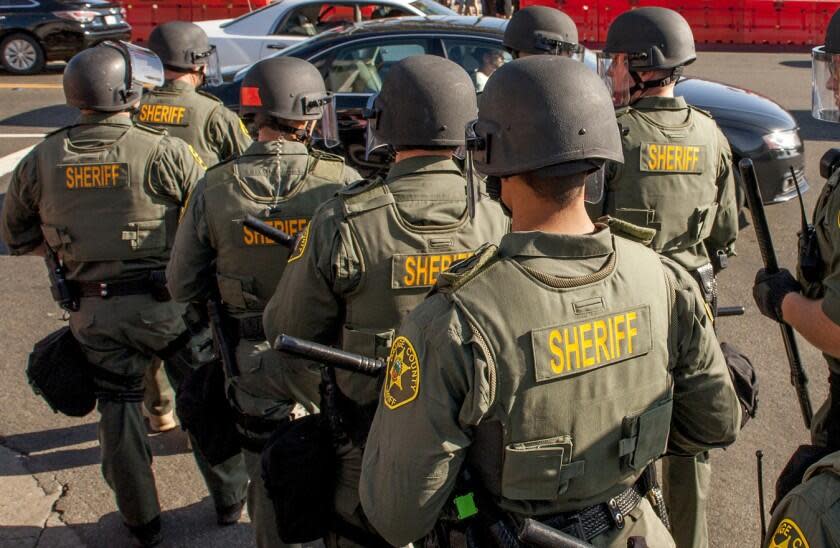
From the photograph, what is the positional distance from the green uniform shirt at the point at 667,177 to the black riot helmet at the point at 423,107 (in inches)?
45.5

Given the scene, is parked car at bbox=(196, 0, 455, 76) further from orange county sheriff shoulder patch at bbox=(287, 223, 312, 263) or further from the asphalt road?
orange county sheriff shoulder patch at bbox=(287, 223, 312, 263)

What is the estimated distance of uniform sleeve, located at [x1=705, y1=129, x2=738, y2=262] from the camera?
4.63 m

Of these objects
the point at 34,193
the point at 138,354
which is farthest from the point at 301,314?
the point at 34,193

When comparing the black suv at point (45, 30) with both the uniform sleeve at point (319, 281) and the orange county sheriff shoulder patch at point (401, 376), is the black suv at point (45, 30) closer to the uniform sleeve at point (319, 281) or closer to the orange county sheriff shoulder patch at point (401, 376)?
the uniform sleeve at point (319, 281)


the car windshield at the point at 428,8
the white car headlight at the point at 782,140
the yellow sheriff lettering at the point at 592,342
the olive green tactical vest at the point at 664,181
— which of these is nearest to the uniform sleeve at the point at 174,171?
the olive green tactical vest at the point at 664,181

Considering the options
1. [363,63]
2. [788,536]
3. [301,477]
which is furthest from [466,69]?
[788,536]

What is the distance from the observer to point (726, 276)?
26.2ft

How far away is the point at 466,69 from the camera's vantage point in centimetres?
895

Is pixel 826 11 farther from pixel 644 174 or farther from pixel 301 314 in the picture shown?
pixel 301 314

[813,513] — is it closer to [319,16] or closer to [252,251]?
[252,251]

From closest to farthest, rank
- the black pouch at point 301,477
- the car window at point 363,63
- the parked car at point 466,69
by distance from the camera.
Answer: the black pouch at point 301,477 → the parked car at point 466,69 → the car window at point 363,63

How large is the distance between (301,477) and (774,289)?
5.87 feet

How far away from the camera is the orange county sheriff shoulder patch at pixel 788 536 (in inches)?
76.6

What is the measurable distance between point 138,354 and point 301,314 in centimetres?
173
